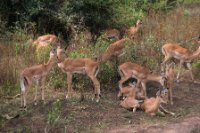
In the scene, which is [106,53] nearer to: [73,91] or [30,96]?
[73,91]

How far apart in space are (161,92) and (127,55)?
1.81 metres

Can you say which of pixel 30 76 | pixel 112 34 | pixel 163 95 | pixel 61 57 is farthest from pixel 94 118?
pixel 112 34

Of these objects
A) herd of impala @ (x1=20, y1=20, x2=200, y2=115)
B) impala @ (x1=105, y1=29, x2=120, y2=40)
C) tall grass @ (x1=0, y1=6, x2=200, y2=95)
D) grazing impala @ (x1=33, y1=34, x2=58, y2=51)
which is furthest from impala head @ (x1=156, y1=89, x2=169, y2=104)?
impala @ (x1=105, y1=29, x2=120, y2=40)

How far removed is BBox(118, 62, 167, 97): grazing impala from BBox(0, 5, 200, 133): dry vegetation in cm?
43

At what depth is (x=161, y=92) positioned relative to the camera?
9.02 m

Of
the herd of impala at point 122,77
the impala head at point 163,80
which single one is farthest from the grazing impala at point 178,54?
the impala head at point 163,80

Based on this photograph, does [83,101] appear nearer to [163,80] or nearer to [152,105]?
[152,105]

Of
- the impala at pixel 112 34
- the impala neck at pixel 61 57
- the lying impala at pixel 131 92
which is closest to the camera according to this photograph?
the lying impala at pixel 131 92

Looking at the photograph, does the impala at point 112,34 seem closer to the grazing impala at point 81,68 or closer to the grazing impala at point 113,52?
the grazing impala at point 113,52

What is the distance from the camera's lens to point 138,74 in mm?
9453

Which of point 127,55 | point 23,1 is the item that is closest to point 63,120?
point 127,55

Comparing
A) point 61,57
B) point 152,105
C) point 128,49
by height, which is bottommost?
point 152,105

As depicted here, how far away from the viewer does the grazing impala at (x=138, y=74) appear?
9453mm

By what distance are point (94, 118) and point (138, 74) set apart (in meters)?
1.60
